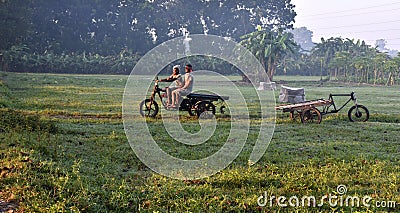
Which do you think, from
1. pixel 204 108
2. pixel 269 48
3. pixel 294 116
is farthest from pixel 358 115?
pixel 269 48

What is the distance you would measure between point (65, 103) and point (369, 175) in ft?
33.9

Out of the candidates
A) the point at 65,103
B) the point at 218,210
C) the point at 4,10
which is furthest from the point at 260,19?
the point at 218,210

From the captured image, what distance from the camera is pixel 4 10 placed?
33.6 meters

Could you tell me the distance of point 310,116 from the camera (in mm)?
11000

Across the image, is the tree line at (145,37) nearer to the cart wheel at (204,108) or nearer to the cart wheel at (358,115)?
the cart wheel at (358,115)

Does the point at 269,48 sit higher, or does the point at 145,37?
the point at 145,37

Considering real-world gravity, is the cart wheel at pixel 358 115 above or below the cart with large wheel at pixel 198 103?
below

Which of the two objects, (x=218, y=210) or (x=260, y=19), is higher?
(x=260, y=19)

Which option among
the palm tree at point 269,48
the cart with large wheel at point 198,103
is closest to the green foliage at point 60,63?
the palm tree at point 269,48

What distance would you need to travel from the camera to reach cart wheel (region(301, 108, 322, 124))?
10.8 metres

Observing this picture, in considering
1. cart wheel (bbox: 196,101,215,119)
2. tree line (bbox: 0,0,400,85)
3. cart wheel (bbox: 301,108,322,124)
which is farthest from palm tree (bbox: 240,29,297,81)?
cart wheel (bbox: 196,101,215,119)

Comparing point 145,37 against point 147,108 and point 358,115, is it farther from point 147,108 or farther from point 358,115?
point 358,115

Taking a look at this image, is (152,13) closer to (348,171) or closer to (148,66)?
(148,66)

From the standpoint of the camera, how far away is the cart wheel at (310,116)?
10836 mm
